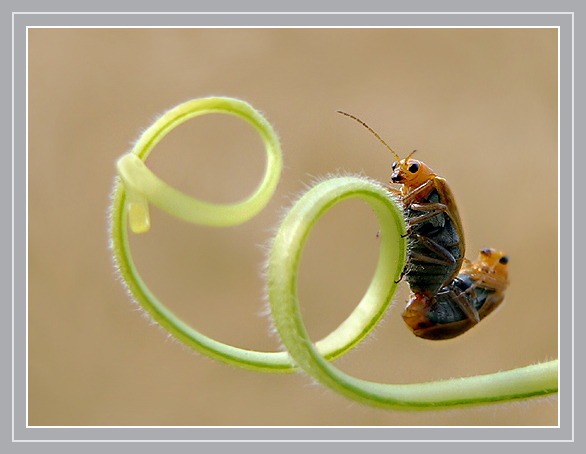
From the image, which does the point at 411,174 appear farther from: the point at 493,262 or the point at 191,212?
the point at 191,212

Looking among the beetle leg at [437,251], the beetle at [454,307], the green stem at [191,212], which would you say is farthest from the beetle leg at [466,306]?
the green stem at [191,212]

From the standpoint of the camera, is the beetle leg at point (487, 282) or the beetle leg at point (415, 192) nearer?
the beetle leg at point (415, 192)

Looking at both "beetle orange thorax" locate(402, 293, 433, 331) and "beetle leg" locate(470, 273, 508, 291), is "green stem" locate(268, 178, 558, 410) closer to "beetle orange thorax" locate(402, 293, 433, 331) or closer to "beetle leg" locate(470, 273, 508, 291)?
"beetle orange thorax" locate(402, 293, 433, 331)

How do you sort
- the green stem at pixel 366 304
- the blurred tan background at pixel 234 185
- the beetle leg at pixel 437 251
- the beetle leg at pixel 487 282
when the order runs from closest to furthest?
the green stem at pixel 366 304, the beetle leg at pixel 437 251, the beetle leg at pixel 487 282, the blurred tan background at pixel 234 185

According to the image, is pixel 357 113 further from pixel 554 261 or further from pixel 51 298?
pixel 51 298

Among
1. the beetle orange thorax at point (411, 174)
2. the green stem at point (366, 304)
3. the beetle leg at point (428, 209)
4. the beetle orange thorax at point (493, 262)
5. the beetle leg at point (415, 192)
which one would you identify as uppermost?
the beetle orange thorax at point (411, 174)

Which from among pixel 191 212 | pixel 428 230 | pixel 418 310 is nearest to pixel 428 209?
pixel 428 230

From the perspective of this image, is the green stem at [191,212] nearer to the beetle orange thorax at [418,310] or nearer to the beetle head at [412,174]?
the beetle orange thorax at [418,310]

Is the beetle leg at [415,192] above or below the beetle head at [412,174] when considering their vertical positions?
below
